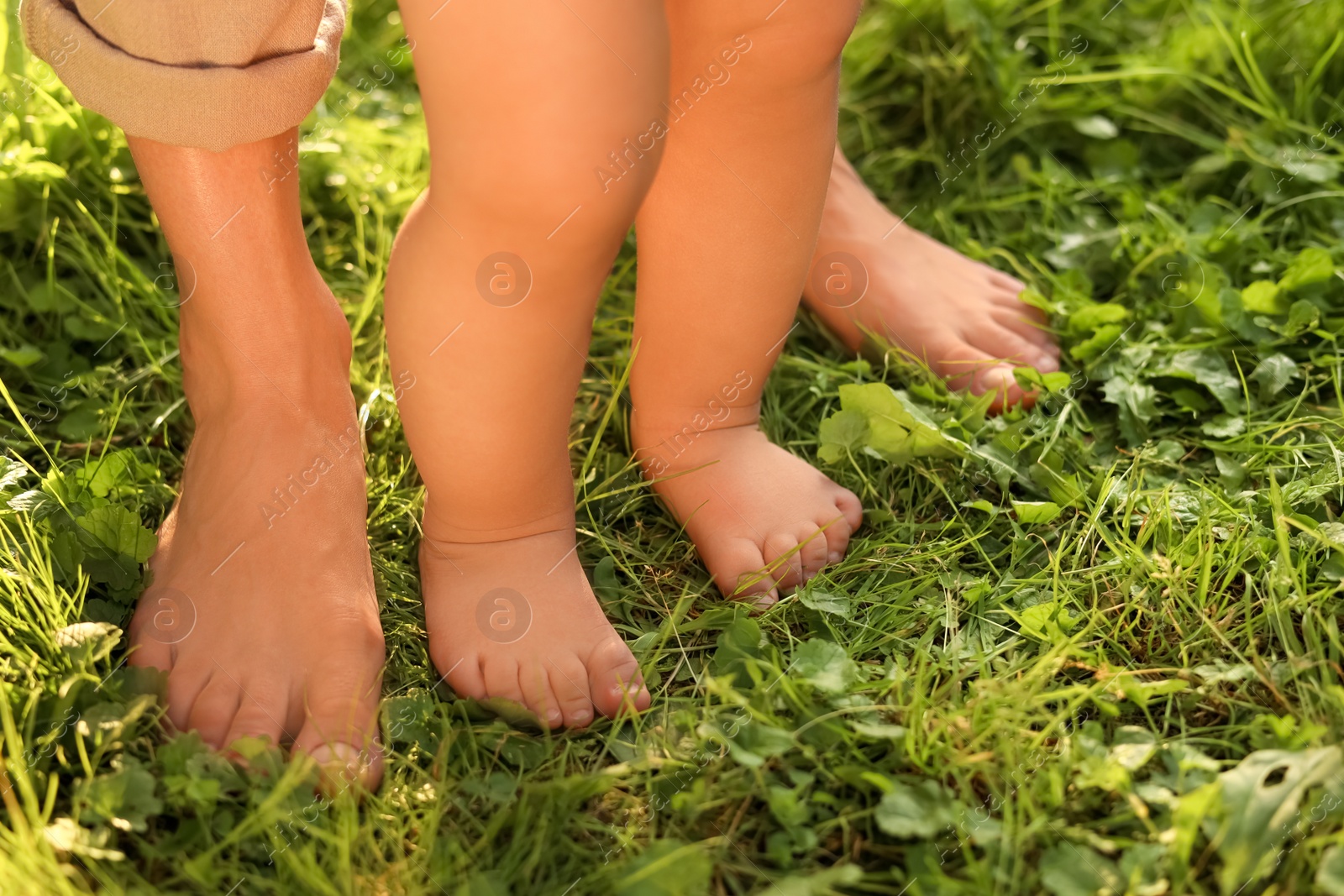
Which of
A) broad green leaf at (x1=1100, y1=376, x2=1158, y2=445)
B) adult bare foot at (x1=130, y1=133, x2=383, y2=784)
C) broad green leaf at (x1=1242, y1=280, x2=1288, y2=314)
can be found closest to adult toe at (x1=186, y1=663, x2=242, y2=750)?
adult bare foot at (x1=130, y1=133, x2=383, y2=784)

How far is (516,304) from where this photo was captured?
0.99 metres

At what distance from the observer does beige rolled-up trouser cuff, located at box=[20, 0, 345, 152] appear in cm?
103

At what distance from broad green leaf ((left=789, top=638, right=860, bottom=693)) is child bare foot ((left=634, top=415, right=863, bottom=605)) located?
0.16m

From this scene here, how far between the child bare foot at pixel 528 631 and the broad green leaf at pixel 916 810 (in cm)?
28

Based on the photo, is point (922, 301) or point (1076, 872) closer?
point (1076, 872)

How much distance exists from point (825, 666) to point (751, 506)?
28 cm

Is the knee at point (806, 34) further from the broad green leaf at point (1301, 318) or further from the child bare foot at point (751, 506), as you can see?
the broad green leaf at point (1301, 318)

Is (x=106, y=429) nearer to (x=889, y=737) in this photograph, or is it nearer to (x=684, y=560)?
(x=684, y=560)

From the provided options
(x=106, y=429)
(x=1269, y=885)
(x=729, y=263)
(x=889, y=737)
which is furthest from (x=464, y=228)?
(x=1269, y=885)

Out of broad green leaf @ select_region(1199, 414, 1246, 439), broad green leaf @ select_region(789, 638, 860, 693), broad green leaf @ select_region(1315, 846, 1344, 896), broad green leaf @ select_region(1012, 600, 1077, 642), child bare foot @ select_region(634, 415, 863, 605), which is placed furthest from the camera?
broad green leaf @ select_region(1199, 414, 1246, 439)

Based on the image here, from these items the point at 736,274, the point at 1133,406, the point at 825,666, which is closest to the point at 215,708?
the point at 825,666

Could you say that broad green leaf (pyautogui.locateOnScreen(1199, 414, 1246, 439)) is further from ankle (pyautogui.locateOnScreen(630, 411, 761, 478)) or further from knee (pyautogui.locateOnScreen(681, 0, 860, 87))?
knee (pyautogui.locateOnScreen(681, 0, 860, 87))

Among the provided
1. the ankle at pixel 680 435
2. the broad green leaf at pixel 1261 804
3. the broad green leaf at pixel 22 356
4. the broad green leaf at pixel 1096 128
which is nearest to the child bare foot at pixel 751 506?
the ankle at pixel 680 435

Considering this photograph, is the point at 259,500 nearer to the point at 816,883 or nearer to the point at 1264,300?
the point at 816,883
